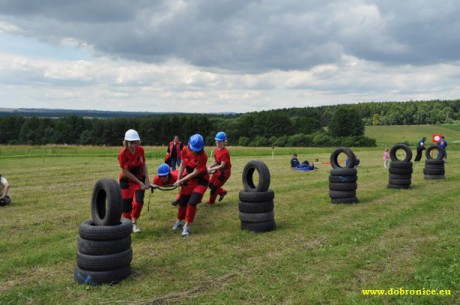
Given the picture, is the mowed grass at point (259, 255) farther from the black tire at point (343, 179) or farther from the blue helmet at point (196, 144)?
the blue helmet at point (196, 144)

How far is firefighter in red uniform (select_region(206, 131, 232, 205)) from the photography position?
10715 millimetres

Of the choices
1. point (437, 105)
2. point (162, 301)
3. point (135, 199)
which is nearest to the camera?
point (162, 301)

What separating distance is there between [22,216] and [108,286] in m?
6.28

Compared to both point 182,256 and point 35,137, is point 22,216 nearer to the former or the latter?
point 182,256

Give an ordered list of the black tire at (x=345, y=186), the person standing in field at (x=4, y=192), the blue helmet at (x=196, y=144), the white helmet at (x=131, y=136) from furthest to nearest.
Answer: the person standing in field at (x=4, y=192) → the black tire at (x=345, y=186) → the blue helmet at (x=196, y=144) → the white helmet at (x=131, y=136)

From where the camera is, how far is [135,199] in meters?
8.31

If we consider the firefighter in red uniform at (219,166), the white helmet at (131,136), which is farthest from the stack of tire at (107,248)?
the firefighter in red uniform at (219,166)

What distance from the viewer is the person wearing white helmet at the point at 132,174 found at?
26.0ft

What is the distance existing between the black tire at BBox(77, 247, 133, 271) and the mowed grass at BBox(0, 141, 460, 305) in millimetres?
261

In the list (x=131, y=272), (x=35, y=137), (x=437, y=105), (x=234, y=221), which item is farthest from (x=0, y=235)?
(x=437, y=105)

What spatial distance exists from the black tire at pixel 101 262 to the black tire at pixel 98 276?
54mm

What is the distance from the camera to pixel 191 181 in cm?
852

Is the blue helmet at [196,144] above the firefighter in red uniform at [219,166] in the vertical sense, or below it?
above

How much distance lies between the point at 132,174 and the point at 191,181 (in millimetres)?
1190
